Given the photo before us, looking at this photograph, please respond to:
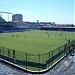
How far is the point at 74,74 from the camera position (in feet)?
63.9

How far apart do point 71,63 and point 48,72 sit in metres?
5.54

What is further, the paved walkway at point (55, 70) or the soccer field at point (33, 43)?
the soccer field at point (33, 43)

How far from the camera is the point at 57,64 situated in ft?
78.4

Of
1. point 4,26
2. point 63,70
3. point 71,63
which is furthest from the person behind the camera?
point 4,26

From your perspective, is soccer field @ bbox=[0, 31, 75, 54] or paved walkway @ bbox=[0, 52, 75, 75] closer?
paved walkway @ bbox=[0, 52, 75, 75]

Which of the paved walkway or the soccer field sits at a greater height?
the soccer field

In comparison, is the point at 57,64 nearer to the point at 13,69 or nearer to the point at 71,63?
the point at 71,63

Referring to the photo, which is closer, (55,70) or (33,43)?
(55,70)

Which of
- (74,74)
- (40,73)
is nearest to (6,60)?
(40,73)

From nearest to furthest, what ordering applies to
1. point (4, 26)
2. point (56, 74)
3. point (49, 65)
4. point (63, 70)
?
point (56, 74) < point (63, 70) < point (49, 65) < point (4, 26)

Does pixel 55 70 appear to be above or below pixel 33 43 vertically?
below

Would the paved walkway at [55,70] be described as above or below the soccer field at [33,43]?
below

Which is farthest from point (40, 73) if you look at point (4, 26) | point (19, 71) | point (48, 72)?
point (4, 26)

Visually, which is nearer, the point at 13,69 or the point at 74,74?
the point at 74,74
